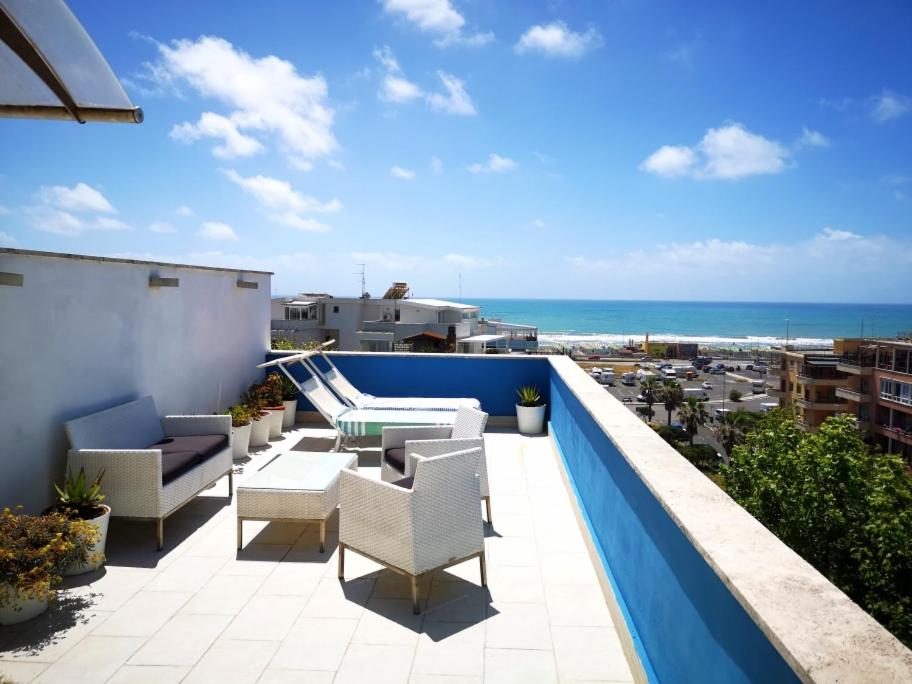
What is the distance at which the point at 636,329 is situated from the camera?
94.0m

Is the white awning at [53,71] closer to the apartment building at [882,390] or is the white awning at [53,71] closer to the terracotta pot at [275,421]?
the terracotta pot at [275,421]

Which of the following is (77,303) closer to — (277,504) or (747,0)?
(277,504)

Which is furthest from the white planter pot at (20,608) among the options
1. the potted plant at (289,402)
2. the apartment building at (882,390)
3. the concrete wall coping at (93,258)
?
the apartment building at (882,390)

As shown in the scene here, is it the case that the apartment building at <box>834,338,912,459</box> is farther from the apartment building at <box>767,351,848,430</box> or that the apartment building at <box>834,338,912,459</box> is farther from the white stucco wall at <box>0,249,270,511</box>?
the white stucco wall at <box>0,249,270,511</box>

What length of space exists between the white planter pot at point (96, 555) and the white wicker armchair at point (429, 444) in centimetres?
198

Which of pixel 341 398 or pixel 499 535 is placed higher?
pixel 341 398

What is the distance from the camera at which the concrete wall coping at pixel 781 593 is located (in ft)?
3.77

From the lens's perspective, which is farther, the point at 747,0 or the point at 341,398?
the point at 747,0

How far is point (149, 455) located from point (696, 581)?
355 centimetres

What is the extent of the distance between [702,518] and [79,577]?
3649mm

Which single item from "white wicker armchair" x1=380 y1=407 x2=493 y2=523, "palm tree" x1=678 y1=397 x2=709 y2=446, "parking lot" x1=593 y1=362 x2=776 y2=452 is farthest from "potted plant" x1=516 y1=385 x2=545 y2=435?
"parking lot" x1=593 y1=362 x2=776 y2=452

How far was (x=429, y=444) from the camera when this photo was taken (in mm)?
4320

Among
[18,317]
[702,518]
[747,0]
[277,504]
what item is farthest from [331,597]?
[747,0]

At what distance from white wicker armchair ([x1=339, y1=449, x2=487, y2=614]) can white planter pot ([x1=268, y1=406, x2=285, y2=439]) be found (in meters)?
3.98
